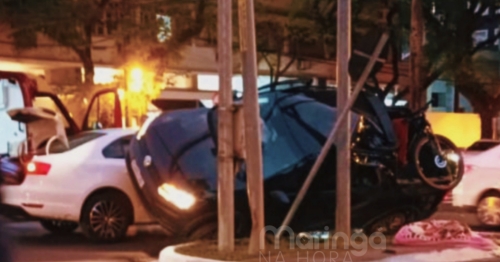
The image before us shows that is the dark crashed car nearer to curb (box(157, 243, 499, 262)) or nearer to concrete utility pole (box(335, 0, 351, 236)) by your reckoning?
concrete utility pole (box(335, 0, 351, 236))

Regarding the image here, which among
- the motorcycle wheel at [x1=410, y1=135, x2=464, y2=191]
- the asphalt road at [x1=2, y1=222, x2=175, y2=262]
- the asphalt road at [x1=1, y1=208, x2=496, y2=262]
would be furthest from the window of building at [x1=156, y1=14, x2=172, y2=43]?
the motorcycle wheel at [x1=410, y1=135, x2=464, y2=191]

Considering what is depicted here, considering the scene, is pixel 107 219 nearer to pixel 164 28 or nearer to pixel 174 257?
pixel 174 257

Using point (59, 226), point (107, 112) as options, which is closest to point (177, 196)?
point (59, 226)

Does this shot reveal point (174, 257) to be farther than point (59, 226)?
No

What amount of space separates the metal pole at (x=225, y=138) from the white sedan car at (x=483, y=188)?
233 inches

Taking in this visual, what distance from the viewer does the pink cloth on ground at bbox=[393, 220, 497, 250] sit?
441 inches

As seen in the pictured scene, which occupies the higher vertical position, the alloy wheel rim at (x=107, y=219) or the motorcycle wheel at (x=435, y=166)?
the motorcycle wheel at (x=435, y=166)

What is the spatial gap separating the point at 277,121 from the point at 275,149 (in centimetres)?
43

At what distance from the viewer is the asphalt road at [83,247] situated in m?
11.8

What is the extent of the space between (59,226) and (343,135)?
5.10 meters

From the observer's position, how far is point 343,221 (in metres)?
11.1

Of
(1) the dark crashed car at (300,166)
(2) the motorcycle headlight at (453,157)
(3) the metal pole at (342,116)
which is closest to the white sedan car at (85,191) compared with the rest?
(1) the dark crashed car at (300,166)

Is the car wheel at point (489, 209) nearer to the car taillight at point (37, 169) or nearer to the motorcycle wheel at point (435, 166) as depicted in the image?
the motorcycle wheel at point (435, 166)

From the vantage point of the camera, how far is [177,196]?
37.3ft
